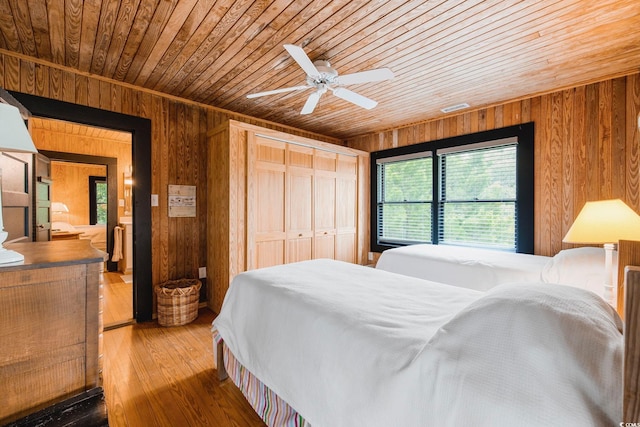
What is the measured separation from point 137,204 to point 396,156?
3.63 meters

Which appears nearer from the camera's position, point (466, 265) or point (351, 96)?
point (351, 96)

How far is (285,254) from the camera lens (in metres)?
3.67

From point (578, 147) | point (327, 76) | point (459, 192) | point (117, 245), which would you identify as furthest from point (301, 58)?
point (117, 245)

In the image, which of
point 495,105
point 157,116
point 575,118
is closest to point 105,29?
point 157,116

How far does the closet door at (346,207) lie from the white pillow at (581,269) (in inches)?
101

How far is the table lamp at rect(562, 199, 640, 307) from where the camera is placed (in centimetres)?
167

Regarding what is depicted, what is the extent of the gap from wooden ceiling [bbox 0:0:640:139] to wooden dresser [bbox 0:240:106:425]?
1682 mm

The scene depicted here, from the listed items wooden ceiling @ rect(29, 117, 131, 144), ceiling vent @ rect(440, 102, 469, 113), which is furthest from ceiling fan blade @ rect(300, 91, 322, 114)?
wooden ceiling @ rect(29, 117, 131, 144)

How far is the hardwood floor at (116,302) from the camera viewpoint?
3.11 meters

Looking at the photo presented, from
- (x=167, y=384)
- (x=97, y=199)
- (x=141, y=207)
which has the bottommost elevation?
(x=167, y=384)

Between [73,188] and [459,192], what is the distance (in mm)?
7919

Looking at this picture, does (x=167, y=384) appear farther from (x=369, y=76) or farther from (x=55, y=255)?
(x=369, y=76)

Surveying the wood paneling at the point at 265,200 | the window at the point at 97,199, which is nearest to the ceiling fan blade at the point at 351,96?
the wood paneling at the point at 265,200

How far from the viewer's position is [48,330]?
125cm
